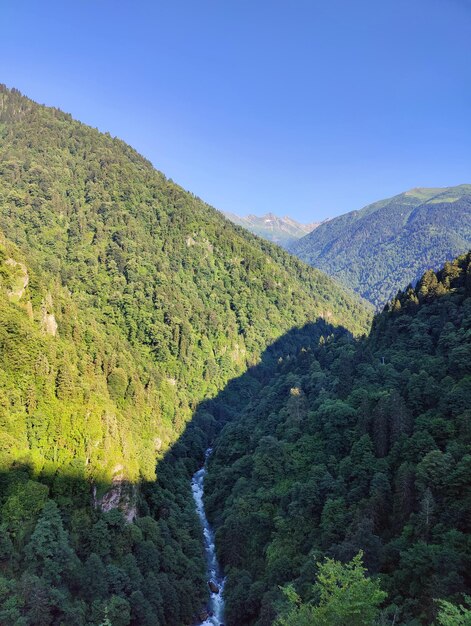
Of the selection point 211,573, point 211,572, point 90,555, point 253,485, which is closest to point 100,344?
point 253,485

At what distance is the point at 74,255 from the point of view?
17450 cm

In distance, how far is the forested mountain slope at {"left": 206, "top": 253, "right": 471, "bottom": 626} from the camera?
47.7 meters

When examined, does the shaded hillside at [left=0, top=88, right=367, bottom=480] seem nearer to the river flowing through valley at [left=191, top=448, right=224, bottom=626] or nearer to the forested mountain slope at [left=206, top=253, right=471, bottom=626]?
the river flowing through valley at [left=191, top=448, right=224, bottom=626]

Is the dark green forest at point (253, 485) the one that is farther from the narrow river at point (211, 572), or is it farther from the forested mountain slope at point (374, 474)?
the narrow river at point (211, 572)

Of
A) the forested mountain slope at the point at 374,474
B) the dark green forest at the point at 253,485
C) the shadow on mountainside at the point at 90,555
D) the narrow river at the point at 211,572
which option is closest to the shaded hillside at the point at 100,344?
the dark green forest at the point at 253,485

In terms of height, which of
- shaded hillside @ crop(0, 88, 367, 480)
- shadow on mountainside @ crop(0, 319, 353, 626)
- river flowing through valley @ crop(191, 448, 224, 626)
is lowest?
river flowing through valley @ crop(191, 448, 224, 626)

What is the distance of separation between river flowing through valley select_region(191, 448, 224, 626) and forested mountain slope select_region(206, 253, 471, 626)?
2.51 metres

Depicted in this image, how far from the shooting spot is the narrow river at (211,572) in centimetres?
6544

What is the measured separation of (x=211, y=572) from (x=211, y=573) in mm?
313

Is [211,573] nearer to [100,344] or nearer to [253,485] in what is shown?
[253,485]

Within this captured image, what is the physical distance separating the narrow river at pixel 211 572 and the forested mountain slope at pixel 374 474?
252 centimetres

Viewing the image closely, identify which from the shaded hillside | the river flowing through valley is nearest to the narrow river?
the river flowing through valley

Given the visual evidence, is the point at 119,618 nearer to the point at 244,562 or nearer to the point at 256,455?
the point at 244,562

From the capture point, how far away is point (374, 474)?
209 ft
